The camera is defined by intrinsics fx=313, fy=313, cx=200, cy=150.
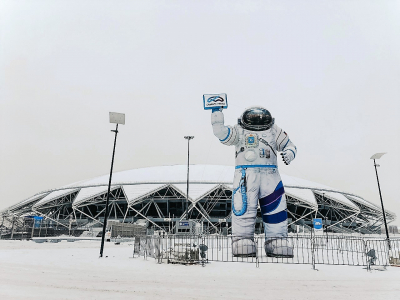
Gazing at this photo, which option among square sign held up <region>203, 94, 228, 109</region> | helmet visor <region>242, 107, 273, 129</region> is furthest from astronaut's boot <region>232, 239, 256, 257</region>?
square sign held up <region>203, 94, 228, 109</region>

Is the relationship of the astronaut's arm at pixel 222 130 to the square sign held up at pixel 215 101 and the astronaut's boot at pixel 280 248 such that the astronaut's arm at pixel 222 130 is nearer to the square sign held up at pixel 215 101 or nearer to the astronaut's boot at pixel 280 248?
the square sign held up at pixel 215 101

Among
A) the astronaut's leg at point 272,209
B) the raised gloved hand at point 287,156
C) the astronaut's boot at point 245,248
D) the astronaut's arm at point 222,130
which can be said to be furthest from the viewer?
the raised gloved hand at point 287,156

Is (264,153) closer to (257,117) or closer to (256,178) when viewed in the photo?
(256,178)

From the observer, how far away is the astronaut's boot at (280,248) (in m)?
12.5

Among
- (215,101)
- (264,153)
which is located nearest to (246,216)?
(264,153)

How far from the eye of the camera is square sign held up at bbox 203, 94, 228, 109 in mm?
13414

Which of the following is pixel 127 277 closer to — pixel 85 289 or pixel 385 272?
pixel 85 289

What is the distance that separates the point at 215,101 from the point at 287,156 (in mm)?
3938

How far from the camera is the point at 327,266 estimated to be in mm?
11305

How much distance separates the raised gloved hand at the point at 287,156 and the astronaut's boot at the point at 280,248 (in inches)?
131

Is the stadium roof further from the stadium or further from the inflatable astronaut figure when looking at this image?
the inflatable astronaut figure

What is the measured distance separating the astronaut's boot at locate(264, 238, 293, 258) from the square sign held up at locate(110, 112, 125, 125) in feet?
32.6

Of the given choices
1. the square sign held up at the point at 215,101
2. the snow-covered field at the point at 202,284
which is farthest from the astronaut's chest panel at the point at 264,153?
the snow-covered field at the point at 202,284

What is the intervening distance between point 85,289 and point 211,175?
128ft
